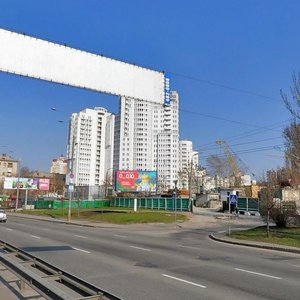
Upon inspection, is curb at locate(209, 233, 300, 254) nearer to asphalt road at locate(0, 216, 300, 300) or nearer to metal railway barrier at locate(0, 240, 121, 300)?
asphalt road at locate(0, 216, 300, 300)

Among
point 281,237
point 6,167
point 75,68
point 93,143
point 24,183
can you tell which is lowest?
point 281,237

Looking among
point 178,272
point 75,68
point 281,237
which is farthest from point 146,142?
point 178,272

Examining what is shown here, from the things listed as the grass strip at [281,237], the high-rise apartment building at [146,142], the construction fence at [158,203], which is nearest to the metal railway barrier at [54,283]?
the grass strip at [281,237]

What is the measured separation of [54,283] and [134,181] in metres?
58.5

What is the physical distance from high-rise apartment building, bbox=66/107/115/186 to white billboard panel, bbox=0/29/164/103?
89.9 m

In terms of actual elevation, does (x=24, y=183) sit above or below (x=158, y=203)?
above

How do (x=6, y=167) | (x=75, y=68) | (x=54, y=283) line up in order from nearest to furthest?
1. (x=54, y=283)
2. (x=75, y=68)
3. (x=6, y=167)

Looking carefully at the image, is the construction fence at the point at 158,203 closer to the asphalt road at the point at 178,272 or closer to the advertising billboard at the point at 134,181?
the advertising billboard at the point at 134,181

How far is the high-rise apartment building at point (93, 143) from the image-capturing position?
117000 millimetres

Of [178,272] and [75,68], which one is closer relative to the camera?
[178,272]

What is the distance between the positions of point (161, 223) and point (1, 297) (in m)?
34.0

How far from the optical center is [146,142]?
136m

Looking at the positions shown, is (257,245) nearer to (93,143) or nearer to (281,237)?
(281,237)

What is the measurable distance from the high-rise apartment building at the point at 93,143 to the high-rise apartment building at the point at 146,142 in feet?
10.2
